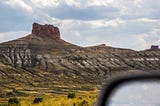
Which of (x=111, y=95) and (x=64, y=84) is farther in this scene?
(x=64, y=84)

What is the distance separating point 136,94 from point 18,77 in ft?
646

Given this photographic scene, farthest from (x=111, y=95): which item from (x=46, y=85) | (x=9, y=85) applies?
(x=46, y=85)

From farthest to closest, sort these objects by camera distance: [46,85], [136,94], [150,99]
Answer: [46,85] < [136,94] < [150,99]

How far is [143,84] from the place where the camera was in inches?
109

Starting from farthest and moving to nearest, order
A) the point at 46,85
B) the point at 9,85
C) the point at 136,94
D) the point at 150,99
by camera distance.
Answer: the point at 46,85 → the point at 9,85 → the point at 136,94 → the point at 150,99

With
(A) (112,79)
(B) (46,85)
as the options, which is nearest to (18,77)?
(B) (46,85)

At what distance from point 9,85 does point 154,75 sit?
180m

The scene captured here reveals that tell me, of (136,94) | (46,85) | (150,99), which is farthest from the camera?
(46,85)

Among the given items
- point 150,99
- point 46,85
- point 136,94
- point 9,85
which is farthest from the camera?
point 46,85

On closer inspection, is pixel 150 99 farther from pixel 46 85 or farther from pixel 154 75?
pixel 46 85

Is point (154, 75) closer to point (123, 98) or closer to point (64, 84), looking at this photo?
point (123, 98)

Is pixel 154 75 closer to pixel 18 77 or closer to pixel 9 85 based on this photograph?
pixel 9 85

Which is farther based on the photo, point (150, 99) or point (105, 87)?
point (105, 87)

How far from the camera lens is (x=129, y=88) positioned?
2822 millimetres
